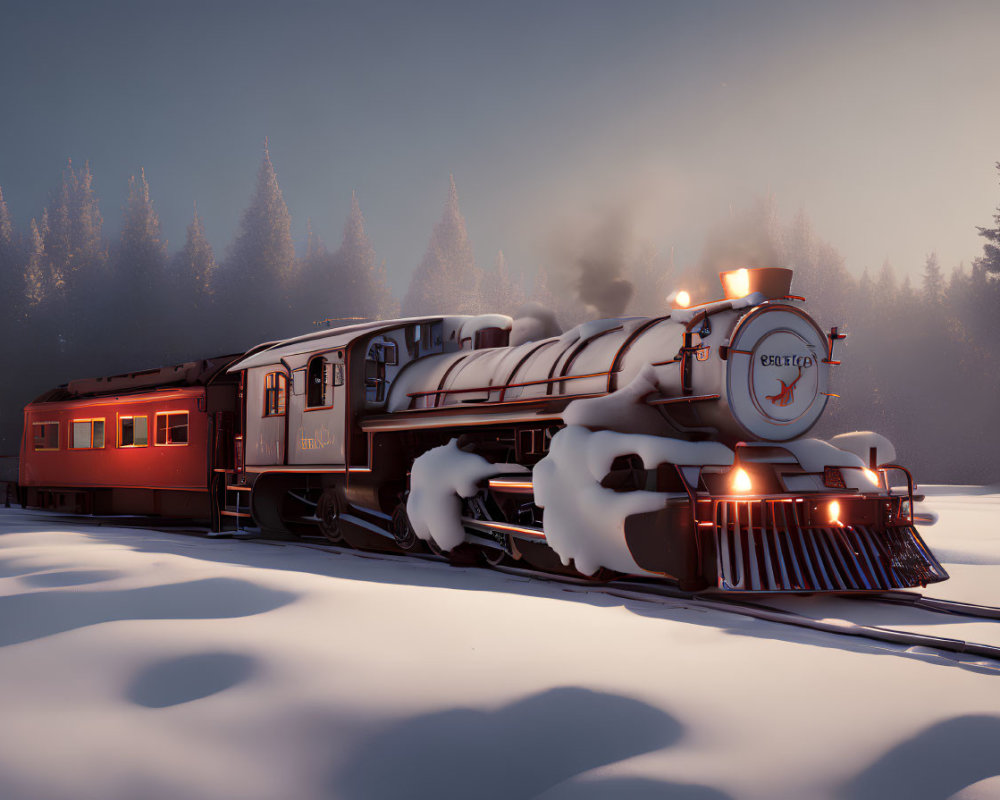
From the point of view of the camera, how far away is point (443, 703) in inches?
112

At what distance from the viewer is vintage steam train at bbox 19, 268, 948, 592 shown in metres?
5.88

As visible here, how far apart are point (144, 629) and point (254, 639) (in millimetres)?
480

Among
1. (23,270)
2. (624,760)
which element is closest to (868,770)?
(624,760)

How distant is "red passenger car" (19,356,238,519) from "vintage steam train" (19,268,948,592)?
669 millimetres

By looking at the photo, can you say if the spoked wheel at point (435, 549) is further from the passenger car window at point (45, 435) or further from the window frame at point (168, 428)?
the passenger car window at point (45, 435)

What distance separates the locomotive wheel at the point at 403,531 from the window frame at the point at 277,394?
2345mm

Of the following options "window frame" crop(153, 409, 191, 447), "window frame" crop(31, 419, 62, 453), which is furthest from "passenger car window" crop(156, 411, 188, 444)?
"window frame" crop(31, 419, 62, 453)

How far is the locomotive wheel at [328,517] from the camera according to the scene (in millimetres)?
9875

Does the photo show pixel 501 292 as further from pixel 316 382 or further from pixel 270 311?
pixel 316 382

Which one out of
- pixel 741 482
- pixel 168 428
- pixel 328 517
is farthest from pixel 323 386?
pixel 741 482

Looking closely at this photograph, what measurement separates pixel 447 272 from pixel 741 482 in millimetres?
63614

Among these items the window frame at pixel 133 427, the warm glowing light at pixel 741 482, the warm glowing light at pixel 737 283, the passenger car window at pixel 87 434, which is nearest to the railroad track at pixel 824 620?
the warm glowing light at pixel 741 482

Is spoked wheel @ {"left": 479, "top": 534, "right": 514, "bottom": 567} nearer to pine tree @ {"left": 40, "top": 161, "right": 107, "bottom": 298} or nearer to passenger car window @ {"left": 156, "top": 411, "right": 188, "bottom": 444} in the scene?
passenger car window @ {"left": 156, "top": 411, "right": 188, "bottom": 444}

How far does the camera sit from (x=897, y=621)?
17.4 ft
